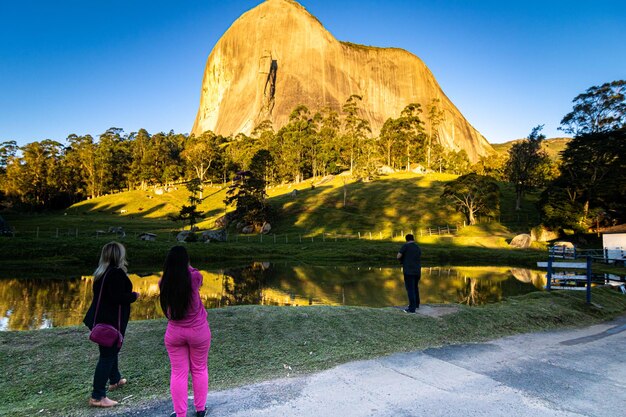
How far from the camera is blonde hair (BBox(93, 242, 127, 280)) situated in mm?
5957

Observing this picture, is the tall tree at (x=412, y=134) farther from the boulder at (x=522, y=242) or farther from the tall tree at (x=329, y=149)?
the boulder at (x=522, y=242)

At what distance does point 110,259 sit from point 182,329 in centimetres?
175

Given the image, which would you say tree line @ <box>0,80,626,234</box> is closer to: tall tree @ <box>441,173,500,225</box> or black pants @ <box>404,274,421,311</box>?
tall tree @ <box>441,173,500,225</box>

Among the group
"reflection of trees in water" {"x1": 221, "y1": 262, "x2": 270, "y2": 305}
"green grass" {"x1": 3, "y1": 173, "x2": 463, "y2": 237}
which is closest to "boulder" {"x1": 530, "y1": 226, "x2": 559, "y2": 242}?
"green grass" {"x1": 3, "y1": 173, "x2": 463, "y2": 237}

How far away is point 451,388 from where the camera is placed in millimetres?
6594

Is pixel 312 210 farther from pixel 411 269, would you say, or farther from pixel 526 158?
pixel 411 269

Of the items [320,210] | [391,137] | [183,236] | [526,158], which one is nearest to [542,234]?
[526,158]

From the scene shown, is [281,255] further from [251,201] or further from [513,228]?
[513,228]

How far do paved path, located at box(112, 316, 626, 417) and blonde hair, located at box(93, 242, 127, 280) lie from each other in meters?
2.14

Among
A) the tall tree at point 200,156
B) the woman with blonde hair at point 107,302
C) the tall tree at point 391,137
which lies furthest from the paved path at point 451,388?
the tall tree at point 391,137

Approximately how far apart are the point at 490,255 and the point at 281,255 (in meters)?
23.6

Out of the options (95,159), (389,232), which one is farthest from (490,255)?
(95,159)

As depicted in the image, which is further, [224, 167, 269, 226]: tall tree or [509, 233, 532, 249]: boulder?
[224, 167, 269, 226]: tall tree

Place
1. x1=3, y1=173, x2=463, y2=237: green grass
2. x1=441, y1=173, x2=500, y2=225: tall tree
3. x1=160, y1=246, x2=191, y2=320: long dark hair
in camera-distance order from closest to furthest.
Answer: x1=160, y1=246, x2=191, y2=320: long dark hair, x1=3, y1=173, x2=463, y2=237: green grass, x1=441, y1=173, x2=500, y2=225: tall tree
